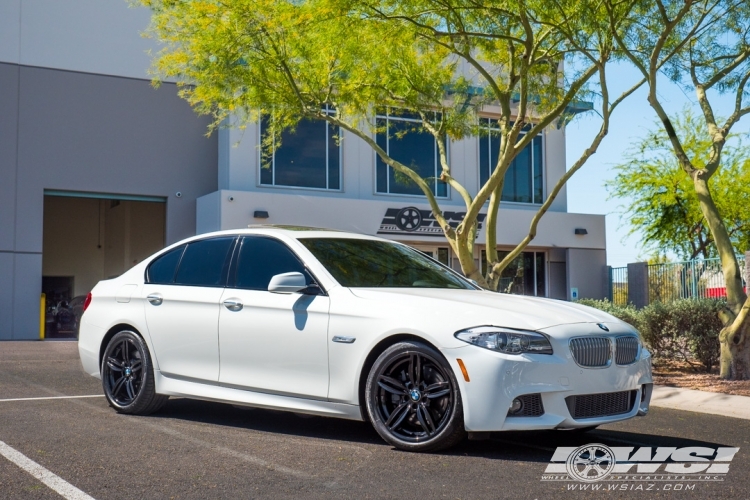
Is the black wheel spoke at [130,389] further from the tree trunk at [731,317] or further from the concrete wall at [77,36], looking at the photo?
the concrete wall at [77,36]

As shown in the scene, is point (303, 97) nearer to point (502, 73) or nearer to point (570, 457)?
point (502, 73)

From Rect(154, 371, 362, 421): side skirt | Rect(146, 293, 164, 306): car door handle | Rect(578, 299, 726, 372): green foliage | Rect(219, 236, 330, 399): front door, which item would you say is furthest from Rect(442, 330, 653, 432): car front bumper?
Rect(578, 299, 726, 372): green foliage

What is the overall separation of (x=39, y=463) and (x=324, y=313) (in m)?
2.09

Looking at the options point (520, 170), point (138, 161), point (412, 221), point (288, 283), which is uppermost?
point (520, 170)

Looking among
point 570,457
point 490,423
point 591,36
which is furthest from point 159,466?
Result: point 591,36

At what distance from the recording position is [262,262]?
23.5 feet

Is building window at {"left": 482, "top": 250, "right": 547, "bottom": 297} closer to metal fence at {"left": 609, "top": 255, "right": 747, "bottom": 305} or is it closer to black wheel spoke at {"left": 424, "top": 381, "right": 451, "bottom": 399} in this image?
metal fence at {"left": 609, "top": 255, "right": 747, "bottom": 305}

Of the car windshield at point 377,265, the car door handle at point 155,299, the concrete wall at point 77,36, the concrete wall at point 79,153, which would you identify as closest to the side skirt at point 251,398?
the car door handle at point 155,299

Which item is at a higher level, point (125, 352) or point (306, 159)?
point (306, 159)

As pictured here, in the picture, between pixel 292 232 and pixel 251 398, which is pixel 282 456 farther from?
pixel 292 232

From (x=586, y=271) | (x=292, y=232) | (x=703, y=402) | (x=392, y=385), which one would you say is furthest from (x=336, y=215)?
(x=392, y=385)

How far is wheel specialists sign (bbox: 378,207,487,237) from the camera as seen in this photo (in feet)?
87.5

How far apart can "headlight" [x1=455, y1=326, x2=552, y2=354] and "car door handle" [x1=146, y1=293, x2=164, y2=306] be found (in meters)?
3.00

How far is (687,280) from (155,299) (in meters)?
19.9
